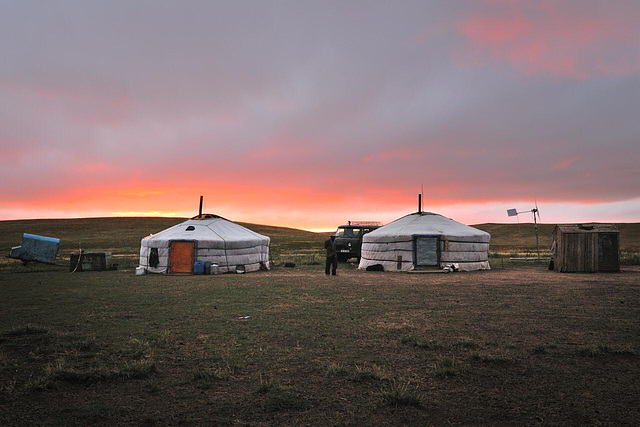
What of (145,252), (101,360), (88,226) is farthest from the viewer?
(88,226)

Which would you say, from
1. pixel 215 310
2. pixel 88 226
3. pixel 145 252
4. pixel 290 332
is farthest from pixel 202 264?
pixel 88 226

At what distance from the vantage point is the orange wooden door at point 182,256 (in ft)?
65.0

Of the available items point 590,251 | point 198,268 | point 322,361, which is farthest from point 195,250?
point 590,251

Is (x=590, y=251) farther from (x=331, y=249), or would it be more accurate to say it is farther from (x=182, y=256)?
(x=182, y=256)

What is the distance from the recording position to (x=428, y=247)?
65.7 ft

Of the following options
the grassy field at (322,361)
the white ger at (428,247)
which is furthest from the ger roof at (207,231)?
the grassy field at (322,361)

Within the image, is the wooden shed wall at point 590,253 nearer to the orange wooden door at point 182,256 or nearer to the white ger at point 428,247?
the white ger at point 428,247

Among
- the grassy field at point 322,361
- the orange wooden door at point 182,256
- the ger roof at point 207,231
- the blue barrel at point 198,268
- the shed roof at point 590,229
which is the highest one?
the shed roof at point 590,229

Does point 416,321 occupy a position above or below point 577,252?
below

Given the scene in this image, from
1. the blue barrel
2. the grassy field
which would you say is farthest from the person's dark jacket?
the grassy field

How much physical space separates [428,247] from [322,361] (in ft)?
50.1

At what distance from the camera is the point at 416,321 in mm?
7957

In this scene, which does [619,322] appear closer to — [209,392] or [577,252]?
[209,392]

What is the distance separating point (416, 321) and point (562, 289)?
690 cm
